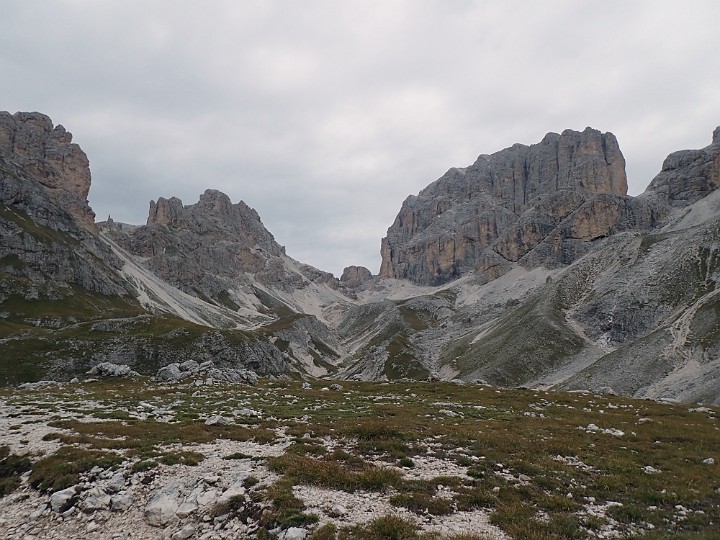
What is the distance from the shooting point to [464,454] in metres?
20.7

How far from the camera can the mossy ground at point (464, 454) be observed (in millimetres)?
13664

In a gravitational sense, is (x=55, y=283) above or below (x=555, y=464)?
above

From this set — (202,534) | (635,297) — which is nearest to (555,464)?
(202,534)

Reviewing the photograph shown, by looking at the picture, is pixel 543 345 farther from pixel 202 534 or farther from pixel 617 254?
pixel 202 534

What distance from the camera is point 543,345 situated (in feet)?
426

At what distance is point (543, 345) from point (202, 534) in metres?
134

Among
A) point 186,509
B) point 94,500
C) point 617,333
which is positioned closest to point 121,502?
point 94,500

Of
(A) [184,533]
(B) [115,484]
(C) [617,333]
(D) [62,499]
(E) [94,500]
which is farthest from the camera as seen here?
(C) [617,333]

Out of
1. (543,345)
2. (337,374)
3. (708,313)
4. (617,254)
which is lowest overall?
(337,374)

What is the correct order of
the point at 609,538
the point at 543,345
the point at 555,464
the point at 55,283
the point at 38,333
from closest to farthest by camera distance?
the point at 609,538, the point at 555,464, the point at 38,333, the point at 543,345, the point at 55,283

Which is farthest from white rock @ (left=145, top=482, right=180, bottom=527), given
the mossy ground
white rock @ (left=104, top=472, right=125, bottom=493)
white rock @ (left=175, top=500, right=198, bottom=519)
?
the mossy ground

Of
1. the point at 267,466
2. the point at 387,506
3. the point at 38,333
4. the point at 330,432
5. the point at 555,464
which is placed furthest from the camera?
the point at 38,333

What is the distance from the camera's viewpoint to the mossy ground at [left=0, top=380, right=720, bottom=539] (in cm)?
1366

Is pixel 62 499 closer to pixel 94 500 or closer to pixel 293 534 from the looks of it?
pixel 94 500
